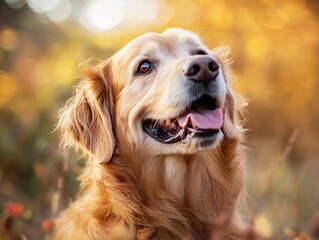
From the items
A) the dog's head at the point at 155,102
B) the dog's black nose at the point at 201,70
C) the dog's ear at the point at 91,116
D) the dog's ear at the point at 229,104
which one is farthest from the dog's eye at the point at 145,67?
the dog's ear at the point at 229,104

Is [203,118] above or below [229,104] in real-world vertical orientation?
above

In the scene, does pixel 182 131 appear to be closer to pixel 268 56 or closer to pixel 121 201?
pixel 121 201

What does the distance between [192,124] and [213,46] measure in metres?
3.98

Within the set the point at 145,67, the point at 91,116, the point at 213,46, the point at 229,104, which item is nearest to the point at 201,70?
the point at 145,67

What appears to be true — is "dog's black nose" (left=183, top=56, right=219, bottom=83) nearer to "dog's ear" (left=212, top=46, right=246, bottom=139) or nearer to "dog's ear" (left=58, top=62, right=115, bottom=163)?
"dog's ear" (left=212, top=46, right=246, bottom=139)

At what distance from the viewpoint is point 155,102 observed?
381 cm

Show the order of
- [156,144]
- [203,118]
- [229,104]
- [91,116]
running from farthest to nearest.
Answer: [229,104] < [91,116] < [156,144] < [203,118]

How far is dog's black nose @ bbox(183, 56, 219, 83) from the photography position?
11.5ft

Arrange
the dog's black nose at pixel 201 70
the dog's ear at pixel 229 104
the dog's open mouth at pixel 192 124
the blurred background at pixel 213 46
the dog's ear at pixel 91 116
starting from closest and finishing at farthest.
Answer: the dog's black nose at pixel 201 70
the dog's open mouth at pixel 192 124
the dog's ear at pixel 91 116
the dog's ear at pixel 229 104
the blurred background at pixel 213 46

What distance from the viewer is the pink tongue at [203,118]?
3646mm

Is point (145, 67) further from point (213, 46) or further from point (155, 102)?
point (213, 46)

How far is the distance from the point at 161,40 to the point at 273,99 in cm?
636

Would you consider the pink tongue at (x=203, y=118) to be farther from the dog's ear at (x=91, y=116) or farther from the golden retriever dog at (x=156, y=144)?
the dog's ear at (x=91, y=116)

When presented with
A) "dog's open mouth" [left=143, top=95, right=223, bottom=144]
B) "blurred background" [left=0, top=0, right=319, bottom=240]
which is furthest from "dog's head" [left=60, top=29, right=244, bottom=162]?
"blurred background" [left=0, top=0, right=319, bottom=240]
